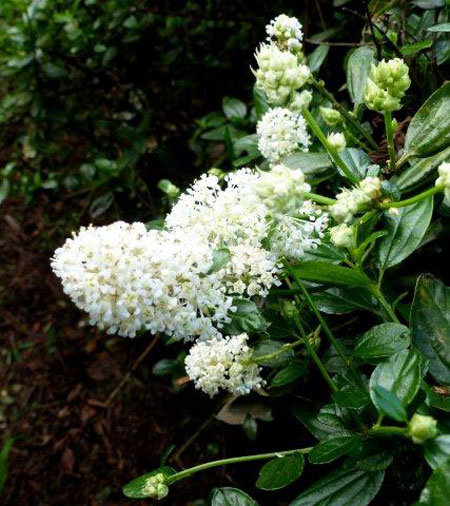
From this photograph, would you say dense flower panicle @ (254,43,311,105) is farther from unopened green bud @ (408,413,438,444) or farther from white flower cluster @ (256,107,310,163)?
unopened green bud @ (408,413,438,444)

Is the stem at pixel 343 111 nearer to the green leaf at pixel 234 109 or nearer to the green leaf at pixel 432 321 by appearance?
the green leaf at pixel 432 321

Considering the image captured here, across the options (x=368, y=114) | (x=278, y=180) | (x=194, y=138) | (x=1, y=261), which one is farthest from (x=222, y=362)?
(x=1, y=261)

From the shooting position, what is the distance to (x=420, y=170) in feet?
3.73

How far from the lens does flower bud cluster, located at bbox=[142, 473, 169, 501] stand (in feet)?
3.51

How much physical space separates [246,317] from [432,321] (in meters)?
0.34

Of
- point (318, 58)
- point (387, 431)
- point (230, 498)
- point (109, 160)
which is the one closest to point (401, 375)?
point (387, 431)

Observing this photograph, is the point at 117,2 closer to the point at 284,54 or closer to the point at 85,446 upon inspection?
the point at 284,54

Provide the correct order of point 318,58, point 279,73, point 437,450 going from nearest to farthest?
point 437,450
point 279,73
point 318,58

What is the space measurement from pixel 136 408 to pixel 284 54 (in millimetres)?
1955

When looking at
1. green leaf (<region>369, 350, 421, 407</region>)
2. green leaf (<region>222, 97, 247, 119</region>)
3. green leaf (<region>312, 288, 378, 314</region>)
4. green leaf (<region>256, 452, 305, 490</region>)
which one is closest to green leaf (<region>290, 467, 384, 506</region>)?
green leaf (<region>256, 452, 305, 490</region>)

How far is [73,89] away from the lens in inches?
91.4

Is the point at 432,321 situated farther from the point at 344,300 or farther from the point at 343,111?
the point at 343,111

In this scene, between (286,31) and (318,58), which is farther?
(318,58)

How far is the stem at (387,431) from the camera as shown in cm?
92
